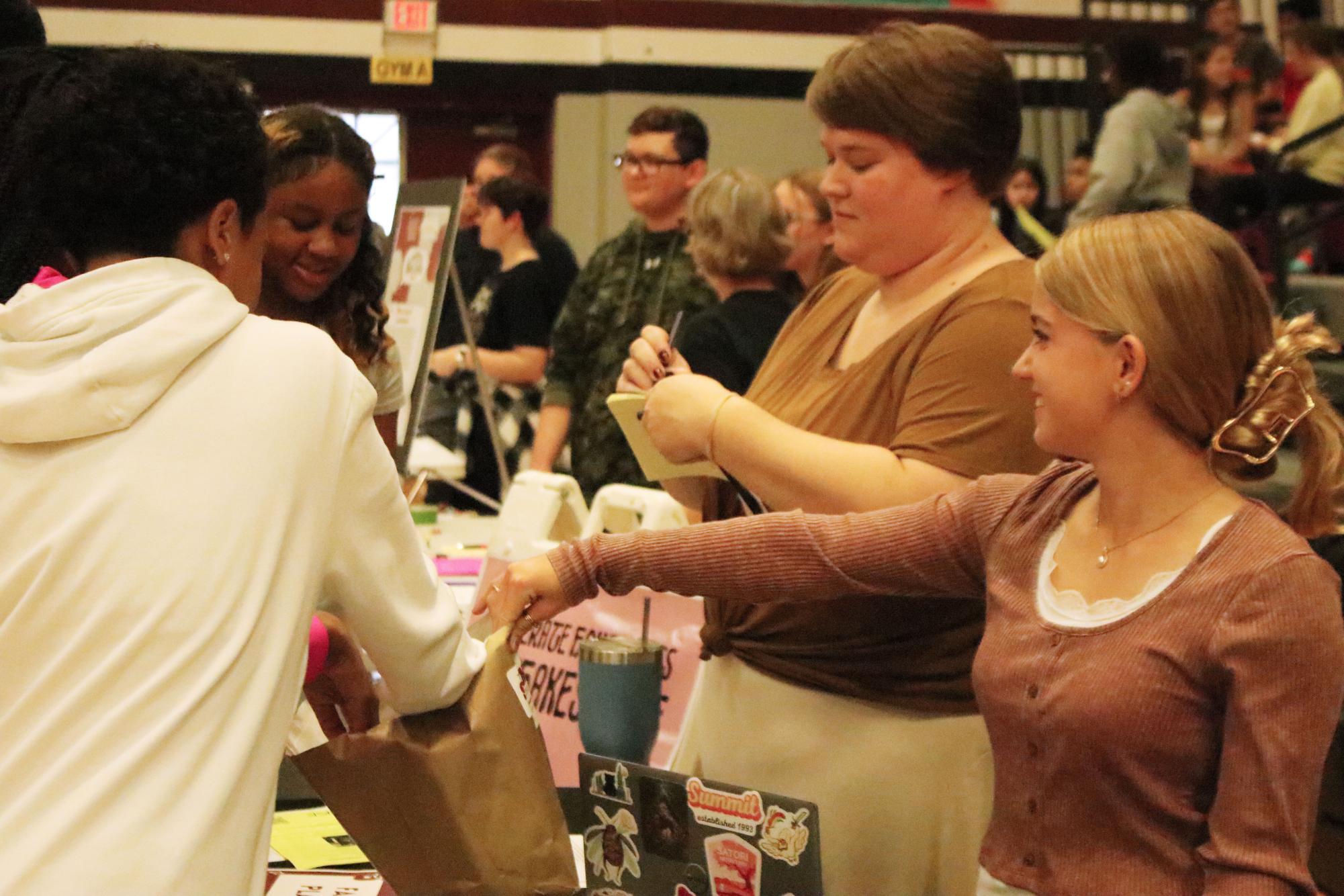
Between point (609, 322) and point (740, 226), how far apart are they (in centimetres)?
77

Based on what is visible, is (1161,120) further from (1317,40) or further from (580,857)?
(580,857)

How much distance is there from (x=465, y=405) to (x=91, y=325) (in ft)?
11.3

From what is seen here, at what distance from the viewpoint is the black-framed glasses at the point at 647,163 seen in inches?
151

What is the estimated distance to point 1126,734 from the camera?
4.16 ft

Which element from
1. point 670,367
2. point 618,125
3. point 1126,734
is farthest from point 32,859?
point 618,125

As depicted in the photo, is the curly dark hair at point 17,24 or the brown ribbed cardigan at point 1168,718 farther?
the curly dark hair at point 17,24

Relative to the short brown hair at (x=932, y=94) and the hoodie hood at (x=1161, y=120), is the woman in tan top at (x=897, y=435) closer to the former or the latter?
the short brown hair at (x=932, y=94)

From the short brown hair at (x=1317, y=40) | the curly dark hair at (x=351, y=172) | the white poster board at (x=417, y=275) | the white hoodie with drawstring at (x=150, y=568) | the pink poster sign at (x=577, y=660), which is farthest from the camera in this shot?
the short brown hair at (x=1317, y=40)

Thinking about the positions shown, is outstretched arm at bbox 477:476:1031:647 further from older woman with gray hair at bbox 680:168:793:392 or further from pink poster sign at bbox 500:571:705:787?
older woman with gray hair at bbox 680:168:793:392

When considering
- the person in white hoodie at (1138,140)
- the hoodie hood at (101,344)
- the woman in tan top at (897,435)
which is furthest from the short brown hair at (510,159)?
the hoodie hood at (101,344)

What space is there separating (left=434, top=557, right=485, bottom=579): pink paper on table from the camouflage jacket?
0.48 meters

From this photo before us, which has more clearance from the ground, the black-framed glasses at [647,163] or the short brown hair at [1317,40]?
the short brown hair at [1317,40]

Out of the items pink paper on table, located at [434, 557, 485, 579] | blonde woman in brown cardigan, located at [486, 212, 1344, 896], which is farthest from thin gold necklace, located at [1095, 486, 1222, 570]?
pink paper on table, located at [434, 557, 485, 579]

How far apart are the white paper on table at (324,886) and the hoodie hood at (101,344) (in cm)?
73
